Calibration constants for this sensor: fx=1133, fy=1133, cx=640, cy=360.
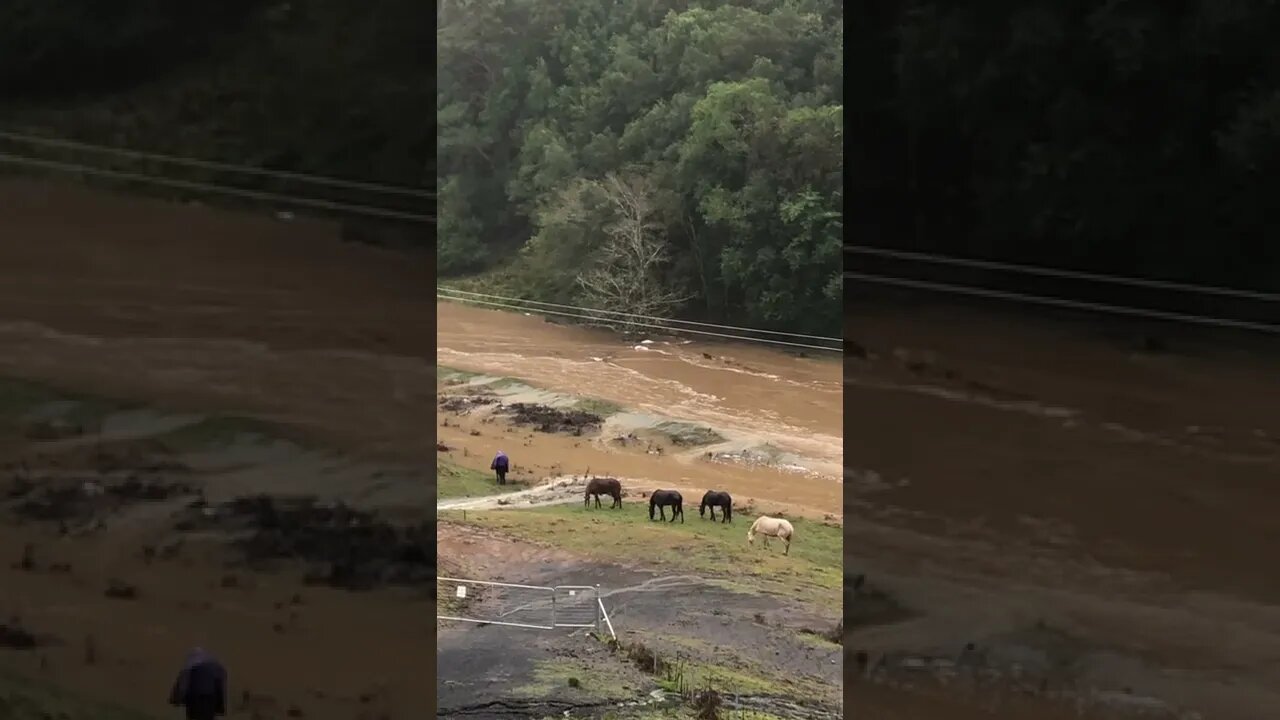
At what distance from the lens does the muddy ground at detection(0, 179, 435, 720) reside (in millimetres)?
2611

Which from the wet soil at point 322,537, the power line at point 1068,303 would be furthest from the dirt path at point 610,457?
the power line at point 1068,303

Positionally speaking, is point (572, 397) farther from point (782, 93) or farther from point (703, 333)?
point (782, 93)

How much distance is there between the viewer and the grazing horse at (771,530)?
7625 mm

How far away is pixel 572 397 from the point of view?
30.3 feet

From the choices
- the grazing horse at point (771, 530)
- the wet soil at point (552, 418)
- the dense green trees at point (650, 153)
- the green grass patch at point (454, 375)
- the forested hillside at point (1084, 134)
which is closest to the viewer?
the forested hillside at point (1084, 134)

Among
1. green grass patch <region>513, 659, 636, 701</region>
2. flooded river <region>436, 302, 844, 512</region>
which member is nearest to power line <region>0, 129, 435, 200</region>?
green grass patch <region>513, 659, 636, 701</region>

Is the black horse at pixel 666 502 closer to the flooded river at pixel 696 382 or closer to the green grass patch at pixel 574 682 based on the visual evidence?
the flooded river at pixel 696 382

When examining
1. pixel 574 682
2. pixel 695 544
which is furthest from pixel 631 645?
pixel 695 544

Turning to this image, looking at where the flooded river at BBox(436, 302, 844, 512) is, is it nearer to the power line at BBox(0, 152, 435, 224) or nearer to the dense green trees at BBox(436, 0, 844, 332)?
the dense green trees at BBox(436, 0, 844, 332)

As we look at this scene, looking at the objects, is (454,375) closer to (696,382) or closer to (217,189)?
(696,382)

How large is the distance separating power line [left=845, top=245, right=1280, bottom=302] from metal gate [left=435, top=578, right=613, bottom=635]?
12.1 ft

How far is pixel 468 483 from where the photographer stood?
27.8ft

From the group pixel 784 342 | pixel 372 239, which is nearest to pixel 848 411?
pixel 372 239

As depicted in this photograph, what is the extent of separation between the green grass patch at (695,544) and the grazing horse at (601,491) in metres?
0.12
